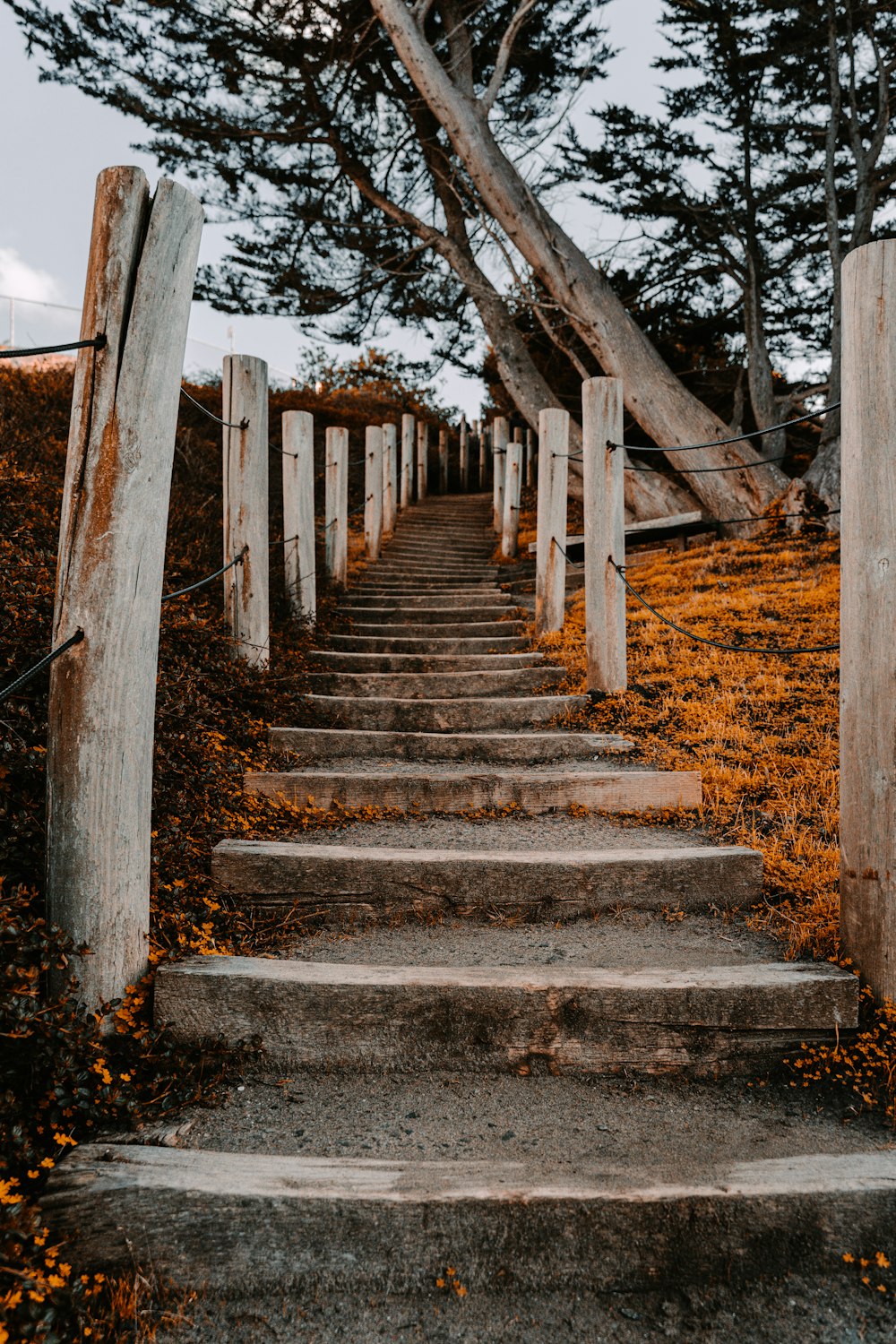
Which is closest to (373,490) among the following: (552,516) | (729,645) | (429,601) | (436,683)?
(429,601)

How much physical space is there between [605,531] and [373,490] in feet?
15.4

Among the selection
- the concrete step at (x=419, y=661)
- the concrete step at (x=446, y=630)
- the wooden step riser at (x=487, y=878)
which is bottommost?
the wooden step riser at (x=487, y=878)

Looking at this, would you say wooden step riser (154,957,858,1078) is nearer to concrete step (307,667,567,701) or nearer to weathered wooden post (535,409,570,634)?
concrete step (307,667,567,701)

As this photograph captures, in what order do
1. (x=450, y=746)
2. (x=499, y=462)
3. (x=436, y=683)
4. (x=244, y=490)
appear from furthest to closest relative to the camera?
1. (x=499, y=462)
2. (x=436, y=683)
3. (x=244, y=490)
4. (x=450, y=746)

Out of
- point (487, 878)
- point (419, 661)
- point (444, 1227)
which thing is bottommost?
point (444, 1227)

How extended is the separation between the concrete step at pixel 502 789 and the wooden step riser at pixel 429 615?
324 centimetres

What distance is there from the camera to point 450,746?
4133 mm

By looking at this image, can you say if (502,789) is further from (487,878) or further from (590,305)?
(590,305)

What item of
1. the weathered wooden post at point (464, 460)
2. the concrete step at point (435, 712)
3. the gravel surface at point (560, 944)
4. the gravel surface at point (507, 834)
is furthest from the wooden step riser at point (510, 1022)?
the weathered wooden post at point (464, 460)

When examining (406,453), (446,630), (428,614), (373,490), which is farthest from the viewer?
(406,453)

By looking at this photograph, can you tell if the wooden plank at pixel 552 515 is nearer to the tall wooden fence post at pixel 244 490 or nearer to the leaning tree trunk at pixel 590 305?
the tall wooden fence post at pixel 244 490

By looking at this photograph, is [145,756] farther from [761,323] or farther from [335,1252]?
[761,323]

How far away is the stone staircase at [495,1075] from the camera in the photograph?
5.47ft

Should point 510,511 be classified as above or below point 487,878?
above
